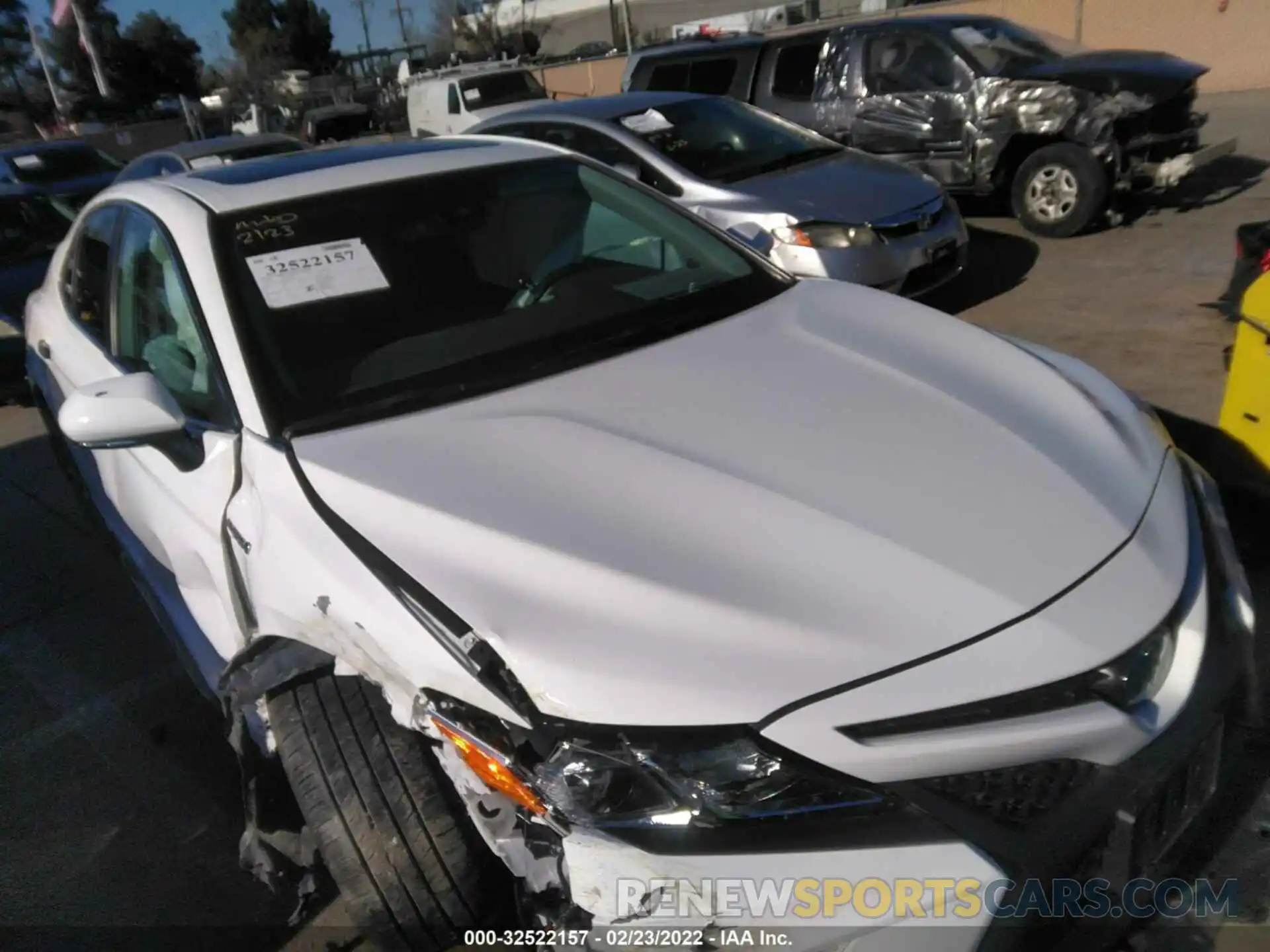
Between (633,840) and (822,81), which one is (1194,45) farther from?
(633,840)

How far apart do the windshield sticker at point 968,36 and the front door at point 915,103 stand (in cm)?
16

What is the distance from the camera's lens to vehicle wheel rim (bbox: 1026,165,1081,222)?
299 inches

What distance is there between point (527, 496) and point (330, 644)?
0.49 metres

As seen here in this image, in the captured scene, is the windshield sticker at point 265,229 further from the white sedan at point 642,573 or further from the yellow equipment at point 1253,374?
the yellow equipment at point 1253,374

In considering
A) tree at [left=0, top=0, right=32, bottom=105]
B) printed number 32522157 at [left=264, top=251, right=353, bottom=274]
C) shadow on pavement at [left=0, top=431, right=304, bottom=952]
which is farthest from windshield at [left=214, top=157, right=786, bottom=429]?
tree at [left=0, top=0, right=32, bottom=105]

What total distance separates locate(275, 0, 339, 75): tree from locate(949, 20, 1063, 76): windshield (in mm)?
51794

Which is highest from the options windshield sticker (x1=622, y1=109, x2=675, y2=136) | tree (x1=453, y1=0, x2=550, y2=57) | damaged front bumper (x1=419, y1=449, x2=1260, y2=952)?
tree (x1=453, y1=0, x2=550, y2=57)

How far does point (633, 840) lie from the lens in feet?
4.99

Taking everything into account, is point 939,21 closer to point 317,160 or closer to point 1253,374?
point 1253,374

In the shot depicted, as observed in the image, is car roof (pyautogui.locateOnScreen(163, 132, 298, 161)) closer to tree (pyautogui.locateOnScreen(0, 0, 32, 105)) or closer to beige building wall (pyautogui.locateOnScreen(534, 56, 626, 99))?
beige building wall (pyautogui.locateOnScreen(534, 56, 626, 99))

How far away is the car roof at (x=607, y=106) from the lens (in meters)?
6.64

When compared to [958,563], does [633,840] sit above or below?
below

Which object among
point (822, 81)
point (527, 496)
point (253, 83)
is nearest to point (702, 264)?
point (527, 496)

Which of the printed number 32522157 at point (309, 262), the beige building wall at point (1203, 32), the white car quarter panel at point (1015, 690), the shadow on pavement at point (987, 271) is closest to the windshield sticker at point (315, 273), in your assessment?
the printed number 32522157 at point (309, 262)
